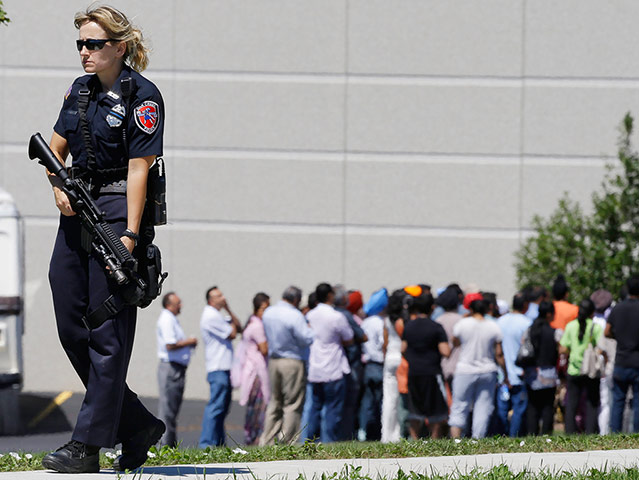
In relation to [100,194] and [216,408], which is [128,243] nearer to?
[100,194]

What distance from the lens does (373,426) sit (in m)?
13.5

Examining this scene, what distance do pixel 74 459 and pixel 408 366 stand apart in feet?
22.7

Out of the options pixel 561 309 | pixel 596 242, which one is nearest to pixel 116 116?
pixel 561 309

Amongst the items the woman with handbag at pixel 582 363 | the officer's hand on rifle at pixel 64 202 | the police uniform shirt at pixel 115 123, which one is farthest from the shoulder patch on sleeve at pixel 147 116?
the woman with handbag at pixel 582 363

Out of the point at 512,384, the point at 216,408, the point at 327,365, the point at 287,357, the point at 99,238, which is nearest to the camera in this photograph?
the point at 99,238

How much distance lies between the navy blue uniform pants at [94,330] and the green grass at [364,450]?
2.28ft

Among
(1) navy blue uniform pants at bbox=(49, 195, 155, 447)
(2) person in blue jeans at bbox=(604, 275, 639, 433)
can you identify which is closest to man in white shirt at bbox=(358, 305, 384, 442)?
(2) person in blue jeans at bbox=(604, 275, 639, 433)

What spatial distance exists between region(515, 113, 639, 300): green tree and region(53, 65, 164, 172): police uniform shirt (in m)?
12.0

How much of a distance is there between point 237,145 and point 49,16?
11.6ft

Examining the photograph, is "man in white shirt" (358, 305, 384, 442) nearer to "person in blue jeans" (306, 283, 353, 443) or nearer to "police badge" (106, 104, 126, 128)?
"person in blue jeans" (306, 283, 353, 443)

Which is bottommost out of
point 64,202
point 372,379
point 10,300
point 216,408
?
point 216,408

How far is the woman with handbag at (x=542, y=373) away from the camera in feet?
41.1

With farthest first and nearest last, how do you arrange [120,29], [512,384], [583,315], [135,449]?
[512,384] → [583,315] → [135,449] → [120,29]

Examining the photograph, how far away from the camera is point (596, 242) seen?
16.9m
